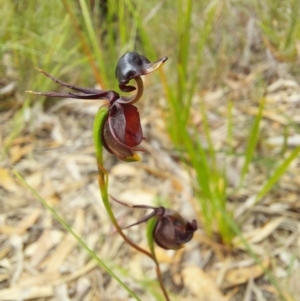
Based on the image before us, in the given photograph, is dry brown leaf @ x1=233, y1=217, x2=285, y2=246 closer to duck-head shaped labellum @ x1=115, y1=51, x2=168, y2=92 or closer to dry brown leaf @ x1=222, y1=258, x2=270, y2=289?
dry brown leaf @ x1=222, y1=258, x2=270, y2=289

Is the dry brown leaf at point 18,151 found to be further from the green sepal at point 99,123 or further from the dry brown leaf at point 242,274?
the green sepal at point 99,123

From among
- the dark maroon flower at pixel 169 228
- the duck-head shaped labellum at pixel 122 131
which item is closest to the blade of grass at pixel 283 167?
the dark maroon flower at pixel 169 228

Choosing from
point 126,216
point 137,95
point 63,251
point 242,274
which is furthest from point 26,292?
point 137,95

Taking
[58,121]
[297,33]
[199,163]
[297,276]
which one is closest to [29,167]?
[58,121]

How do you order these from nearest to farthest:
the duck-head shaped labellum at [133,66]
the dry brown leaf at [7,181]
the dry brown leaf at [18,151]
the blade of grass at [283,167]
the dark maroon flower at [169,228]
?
1. the duck-head shaped labellum at [133,66]
2. the dark maroon flower at [169,228]
3. the blade of grass at [283,167]
4. the dry brown leaf at [7,181]
5. the dry brown leaf at [18,151]

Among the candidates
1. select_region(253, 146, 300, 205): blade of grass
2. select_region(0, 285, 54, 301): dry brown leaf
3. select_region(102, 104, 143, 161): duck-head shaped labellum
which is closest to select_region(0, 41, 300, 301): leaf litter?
select_region(0, 285, 54, 301): dry brown leaf

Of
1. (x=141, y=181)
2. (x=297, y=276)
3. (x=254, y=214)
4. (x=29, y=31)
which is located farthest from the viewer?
(x=29, y=31)

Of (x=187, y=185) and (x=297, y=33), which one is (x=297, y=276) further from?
(x=297, y=33)
